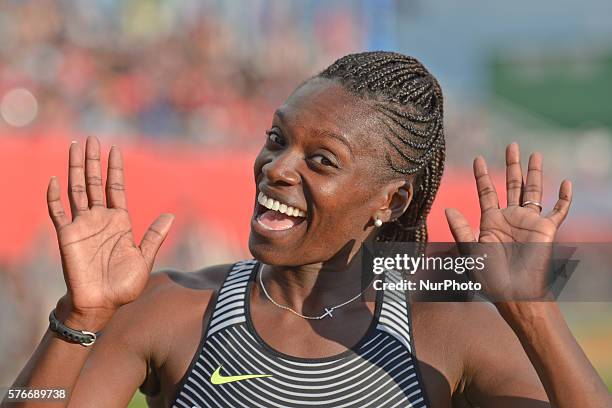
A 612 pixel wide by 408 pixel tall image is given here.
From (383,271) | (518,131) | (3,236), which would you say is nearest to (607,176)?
(518,131)

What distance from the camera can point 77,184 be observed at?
282 centimetres

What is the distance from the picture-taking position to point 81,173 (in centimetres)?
282

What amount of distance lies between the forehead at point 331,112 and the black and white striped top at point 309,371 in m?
0.58

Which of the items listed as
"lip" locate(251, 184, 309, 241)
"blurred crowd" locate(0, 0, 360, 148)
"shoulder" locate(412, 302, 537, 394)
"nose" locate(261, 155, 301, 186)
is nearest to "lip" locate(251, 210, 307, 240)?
"lip" locate(251, 184, 309, 241)

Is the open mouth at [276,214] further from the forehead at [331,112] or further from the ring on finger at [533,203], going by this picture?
the ring on finger at [533,203]

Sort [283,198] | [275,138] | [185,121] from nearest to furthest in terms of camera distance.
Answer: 1. [283,198]
2. [275,138]
3. [185,121]

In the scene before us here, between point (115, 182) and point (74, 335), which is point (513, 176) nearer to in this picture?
point (115, 182)

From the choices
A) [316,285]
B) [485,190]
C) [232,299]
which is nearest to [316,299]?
[316,285]

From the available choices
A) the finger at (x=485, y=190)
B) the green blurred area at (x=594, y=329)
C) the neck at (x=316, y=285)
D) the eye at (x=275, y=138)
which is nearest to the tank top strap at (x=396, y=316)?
the neck at (x=316, y=285)

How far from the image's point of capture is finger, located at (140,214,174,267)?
2.87m

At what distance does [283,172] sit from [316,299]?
0.50 meters

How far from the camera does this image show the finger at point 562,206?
2.68 metres

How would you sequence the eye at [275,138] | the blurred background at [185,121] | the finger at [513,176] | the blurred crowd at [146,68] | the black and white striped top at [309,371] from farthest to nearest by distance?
the blurred crowd at [146,68] < the blurred background at [185,121] < the eye at [275,138] < the black and white striped top at [309,371] < the finger at [513,176]

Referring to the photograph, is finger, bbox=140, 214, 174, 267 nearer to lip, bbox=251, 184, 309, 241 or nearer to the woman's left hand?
lip, bbox=251, 184, 309, 241
